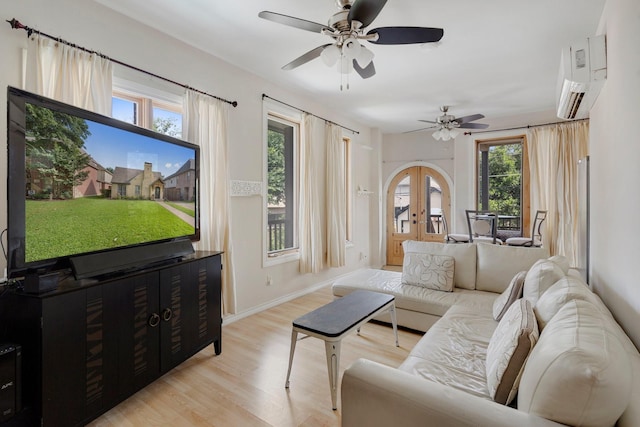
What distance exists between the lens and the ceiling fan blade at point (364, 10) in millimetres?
1805

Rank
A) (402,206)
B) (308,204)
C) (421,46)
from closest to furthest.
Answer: (421,46)
(308,204)
(402,206)

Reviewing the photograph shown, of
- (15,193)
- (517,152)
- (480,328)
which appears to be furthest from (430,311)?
Answer: (517,152)

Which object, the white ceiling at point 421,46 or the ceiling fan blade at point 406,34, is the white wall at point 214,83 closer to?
the white ceiling at point 421,46

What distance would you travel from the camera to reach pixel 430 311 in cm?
303

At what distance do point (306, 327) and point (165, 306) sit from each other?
3.36 feet

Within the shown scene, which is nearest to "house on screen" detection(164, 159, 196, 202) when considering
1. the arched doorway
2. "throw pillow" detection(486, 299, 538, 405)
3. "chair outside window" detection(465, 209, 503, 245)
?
"throw pillow" detection(486, 299, 538, 405)

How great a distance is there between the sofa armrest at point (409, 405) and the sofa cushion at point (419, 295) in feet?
5.78

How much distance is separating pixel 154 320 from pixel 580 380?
2.26 m

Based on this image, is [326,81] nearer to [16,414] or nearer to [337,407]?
[337,407]

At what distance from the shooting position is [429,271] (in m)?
3.36

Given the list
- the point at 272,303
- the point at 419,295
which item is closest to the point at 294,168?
the point at 272,303

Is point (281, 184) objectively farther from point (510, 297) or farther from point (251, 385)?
point (510, 297)

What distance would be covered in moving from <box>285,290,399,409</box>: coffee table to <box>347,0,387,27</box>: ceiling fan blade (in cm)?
198

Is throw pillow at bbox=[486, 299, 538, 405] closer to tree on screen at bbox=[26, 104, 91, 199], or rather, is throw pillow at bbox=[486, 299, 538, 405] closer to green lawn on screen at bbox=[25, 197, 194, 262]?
green lawn on screen at bbox=[25, 197, 194, 262]
